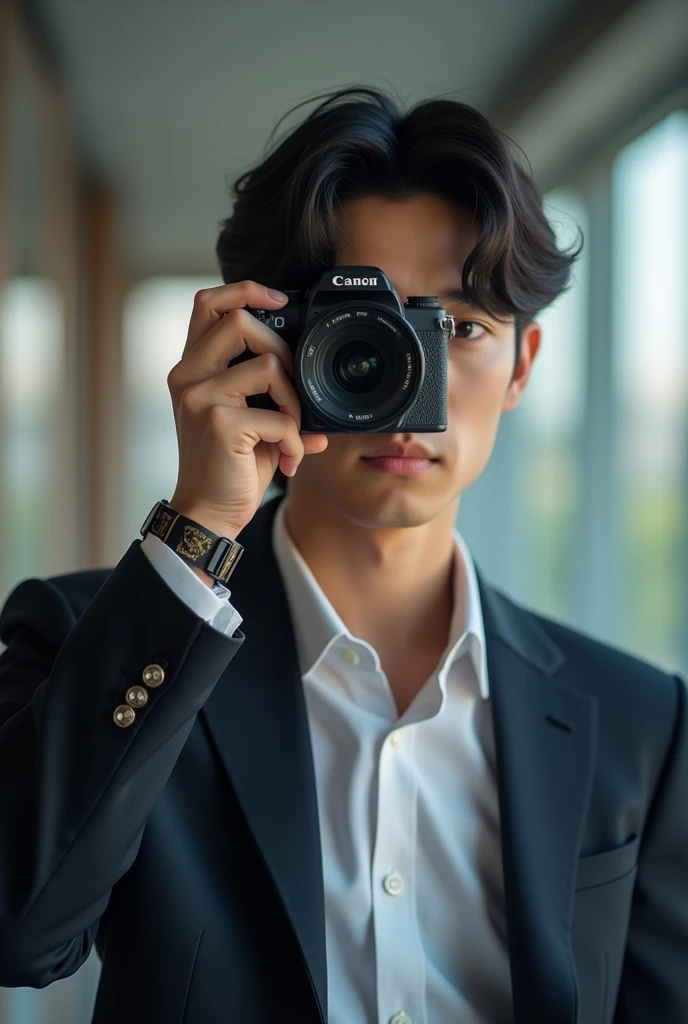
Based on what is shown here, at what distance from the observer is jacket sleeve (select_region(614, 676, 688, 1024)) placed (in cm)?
118

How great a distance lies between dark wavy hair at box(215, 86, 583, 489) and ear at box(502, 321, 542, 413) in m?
0.07

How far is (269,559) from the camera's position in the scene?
127 cm

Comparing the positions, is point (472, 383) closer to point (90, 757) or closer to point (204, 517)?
point (204, 517)

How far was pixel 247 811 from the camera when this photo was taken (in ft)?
3.52

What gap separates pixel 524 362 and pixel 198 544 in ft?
1.95

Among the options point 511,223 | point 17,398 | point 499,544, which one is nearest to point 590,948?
point 511,223

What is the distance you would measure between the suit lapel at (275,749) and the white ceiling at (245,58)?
6.19 feet

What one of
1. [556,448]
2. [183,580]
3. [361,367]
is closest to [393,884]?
[183,580]

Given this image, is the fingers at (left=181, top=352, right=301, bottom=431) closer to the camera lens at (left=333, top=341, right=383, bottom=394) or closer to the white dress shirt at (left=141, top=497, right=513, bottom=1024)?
the camera lens at (left=333, top=341, right=383, bottom=394)

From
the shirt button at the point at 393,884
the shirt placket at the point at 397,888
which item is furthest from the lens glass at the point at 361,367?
the shirt button at the point at 393,884

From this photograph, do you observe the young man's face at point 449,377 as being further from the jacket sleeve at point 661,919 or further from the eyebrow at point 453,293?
the jacket sleeve at point 661,919

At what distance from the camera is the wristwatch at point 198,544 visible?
959 mm

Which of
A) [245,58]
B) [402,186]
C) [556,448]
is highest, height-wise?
[245,58]

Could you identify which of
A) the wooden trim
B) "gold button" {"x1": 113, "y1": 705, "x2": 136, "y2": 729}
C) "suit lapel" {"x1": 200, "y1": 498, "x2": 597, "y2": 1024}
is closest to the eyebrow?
"suit lapel" {"x1": 200, "y1": 498, "x2": 597, "y2": 1024}
